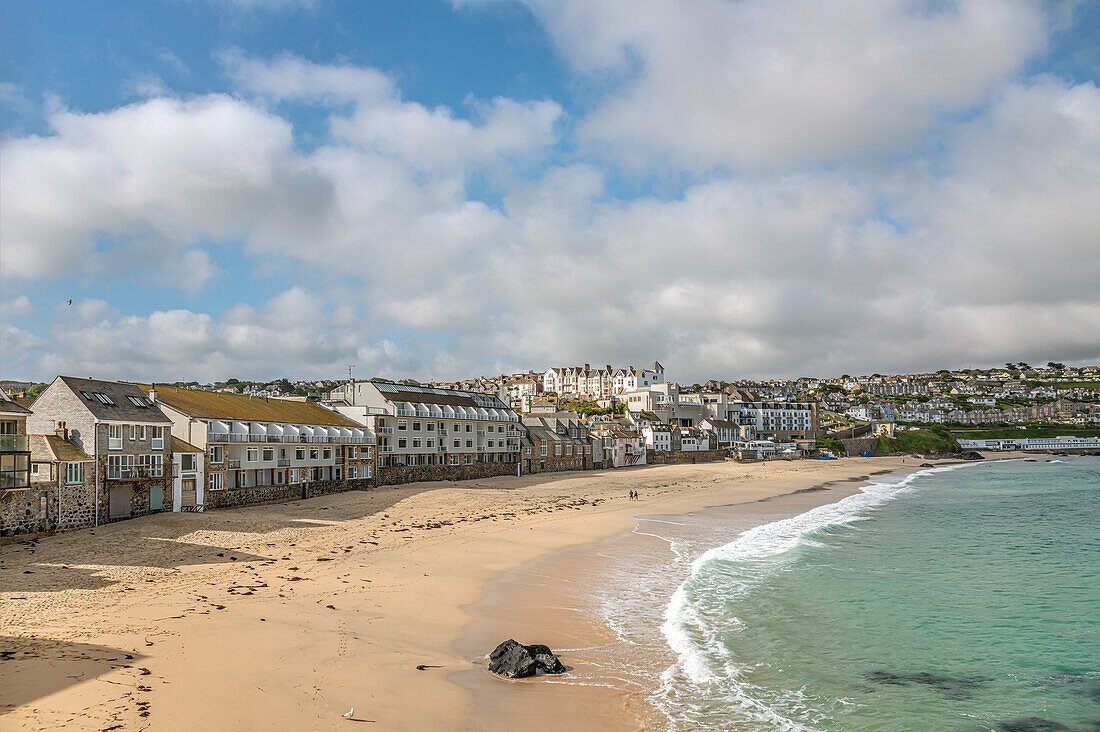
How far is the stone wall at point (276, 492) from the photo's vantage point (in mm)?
40750

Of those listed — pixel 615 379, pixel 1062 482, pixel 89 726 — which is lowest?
pixel 1062 482

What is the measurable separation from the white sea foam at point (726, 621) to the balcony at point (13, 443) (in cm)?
2763

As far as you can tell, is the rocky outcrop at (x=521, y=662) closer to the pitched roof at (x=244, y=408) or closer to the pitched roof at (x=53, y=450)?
the pitched roof at (x=53, y=450)

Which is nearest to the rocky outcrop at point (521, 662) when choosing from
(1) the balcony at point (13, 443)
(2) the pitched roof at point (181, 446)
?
(1) the balcony at point (13, 443)

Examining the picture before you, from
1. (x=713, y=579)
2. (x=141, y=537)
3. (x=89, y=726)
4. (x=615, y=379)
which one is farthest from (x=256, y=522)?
(x=615, y=379)

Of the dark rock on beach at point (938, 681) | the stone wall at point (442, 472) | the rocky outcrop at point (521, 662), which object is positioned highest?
the stone wall at point (442, 472)

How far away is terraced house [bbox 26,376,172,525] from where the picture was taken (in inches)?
1297

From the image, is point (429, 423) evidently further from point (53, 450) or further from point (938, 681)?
point (938, 681)

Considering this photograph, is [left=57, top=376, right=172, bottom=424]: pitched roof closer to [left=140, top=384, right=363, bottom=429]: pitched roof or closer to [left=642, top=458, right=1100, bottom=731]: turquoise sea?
[left=140, top=384, right=363, bottom=429]: pitched roof

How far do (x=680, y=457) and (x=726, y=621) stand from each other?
9601cm

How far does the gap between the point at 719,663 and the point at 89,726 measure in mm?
12815

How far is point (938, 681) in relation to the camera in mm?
15477

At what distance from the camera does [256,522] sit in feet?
112

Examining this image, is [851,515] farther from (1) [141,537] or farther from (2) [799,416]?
(2) [799,416]
